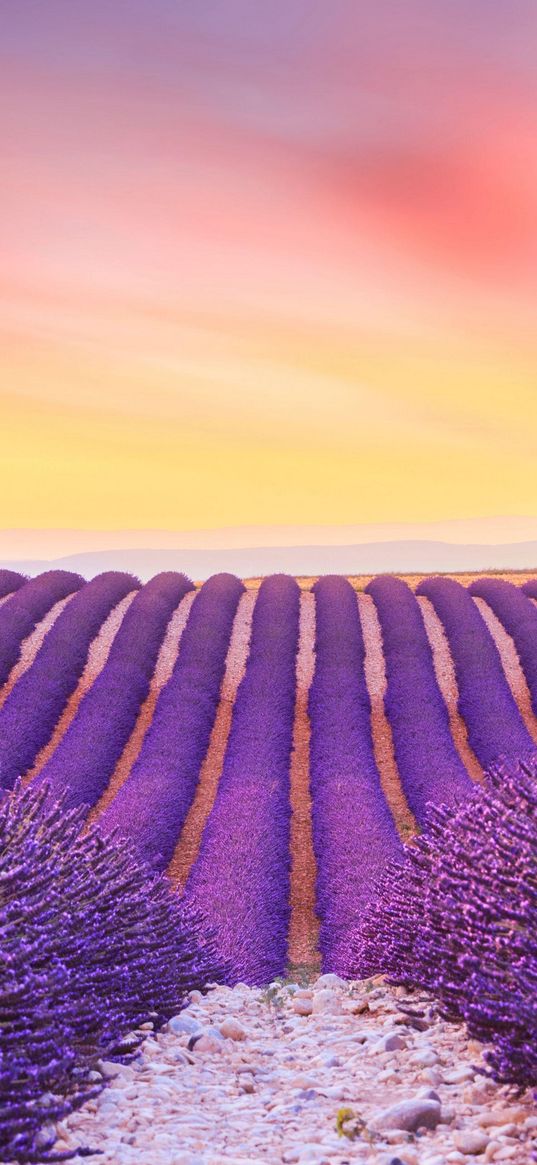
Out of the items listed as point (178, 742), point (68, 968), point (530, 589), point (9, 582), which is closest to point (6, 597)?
point (9, 582)

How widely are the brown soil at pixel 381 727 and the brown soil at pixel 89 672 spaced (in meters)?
4.57

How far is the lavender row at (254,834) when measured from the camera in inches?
339

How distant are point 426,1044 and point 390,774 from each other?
31.6 feet

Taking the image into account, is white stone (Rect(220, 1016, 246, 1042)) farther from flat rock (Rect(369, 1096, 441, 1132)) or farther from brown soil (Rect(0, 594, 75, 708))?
brown soil (Rect(0, 594, 75, 708))

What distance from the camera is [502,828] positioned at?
5.39 metres

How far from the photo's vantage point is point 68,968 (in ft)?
15.4

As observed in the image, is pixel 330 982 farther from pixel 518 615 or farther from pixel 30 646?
pixel 518 615

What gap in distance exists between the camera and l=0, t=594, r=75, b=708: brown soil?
681 inches

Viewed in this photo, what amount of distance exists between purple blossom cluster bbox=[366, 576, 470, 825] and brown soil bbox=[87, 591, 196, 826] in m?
3.70

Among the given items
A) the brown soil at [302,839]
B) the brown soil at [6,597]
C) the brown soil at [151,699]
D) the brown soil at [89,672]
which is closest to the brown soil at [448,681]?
the brown soil at [302,839]

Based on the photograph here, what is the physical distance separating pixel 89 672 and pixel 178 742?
4.00m

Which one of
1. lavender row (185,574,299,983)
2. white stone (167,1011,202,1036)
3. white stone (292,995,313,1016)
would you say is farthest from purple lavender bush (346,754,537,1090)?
lavender row (185,574,299,983)

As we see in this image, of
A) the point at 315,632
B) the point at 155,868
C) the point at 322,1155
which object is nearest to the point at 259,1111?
the point at 322,1155

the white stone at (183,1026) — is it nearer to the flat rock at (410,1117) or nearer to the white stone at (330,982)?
the white stone at (330,982)
